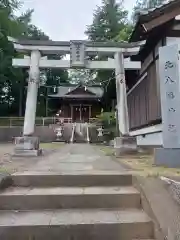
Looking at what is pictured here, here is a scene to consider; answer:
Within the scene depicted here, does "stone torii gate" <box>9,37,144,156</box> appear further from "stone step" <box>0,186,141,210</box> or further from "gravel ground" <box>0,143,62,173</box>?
"stone step" <box>0,186,141,210</box>

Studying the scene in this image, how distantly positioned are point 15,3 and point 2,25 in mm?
5527

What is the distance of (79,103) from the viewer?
39.8 meters

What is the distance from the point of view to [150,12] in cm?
904

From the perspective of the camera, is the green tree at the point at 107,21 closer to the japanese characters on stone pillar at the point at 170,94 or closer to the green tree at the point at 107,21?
the green tree at the point at 107,21

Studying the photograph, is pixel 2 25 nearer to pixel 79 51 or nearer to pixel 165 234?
pixel 79 51

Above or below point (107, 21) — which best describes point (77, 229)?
below

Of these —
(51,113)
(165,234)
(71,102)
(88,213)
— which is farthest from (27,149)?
(51,113)

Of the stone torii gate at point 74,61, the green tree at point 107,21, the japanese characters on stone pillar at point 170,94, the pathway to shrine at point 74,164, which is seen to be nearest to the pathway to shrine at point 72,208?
the pathway to shrine at point 74,164

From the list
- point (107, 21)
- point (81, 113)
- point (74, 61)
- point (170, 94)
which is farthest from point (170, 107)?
point (107, 21)

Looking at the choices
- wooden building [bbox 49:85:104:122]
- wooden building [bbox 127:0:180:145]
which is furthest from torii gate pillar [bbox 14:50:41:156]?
wooden building [bbox 49:85:104:122]

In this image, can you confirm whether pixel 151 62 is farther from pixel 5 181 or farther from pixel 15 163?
pixel 5 181

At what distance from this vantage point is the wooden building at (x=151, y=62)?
357 inches

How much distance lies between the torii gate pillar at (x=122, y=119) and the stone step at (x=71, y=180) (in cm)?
525

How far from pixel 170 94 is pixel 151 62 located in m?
5.17
